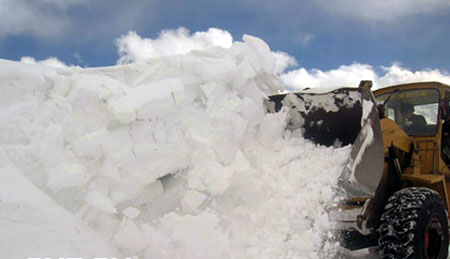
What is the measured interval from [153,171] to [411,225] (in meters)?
2.49

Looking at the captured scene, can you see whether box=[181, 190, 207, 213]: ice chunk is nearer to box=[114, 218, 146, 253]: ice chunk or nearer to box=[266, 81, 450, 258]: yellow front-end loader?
box=[114, 218, 146, 253]: ice chunk

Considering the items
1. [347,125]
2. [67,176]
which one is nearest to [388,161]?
[347,125]

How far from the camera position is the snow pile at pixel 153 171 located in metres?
3.51

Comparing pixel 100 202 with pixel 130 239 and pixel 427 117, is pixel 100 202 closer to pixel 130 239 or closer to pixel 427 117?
pixel 130 239

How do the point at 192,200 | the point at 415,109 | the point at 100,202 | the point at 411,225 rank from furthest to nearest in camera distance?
the point at 415,109 < the point at 411,225 < the point at 192,200 < the point at 100,202

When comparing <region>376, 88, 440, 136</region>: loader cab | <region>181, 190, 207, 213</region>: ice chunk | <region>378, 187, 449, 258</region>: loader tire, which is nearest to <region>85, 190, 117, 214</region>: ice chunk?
<region>181, 190, 207, 213</region>: ice chunk

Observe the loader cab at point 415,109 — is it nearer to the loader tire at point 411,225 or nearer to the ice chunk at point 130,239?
the loader tire at point 411,225

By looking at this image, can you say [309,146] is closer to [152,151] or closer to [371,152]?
[371,152]

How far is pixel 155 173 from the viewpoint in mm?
3816

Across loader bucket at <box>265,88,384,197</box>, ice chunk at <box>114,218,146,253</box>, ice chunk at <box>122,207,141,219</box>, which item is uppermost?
loader bucket at <box>265,88,384,197</box>

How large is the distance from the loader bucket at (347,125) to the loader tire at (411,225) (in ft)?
1.08

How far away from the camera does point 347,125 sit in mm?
4707

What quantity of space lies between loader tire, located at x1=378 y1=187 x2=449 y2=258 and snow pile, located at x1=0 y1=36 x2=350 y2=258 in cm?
66

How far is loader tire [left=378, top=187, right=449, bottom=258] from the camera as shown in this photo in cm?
399
